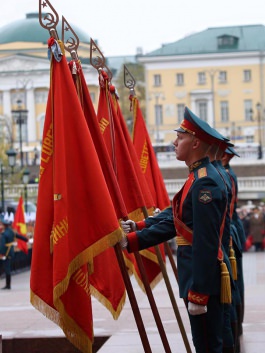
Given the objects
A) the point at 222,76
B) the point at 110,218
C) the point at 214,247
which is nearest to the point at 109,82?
the point at 110,218

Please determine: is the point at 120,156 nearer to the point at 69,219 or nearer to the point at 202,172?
the point at 69,219

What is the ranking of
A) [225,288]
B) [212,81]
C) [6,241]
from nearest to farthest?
1. [225,288]
2. [6,241]
3. [212,81]

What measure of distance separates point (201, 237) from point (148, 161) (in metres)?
5.00

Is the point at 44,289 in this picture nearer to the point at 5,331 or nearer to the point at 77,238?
the point at 77,238

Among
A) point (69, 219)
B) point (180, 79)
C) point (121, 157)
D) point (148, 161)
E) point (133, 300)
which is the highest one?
point (180, 79)

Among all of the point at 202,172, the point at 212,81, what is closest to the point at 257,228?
the point at 202,172

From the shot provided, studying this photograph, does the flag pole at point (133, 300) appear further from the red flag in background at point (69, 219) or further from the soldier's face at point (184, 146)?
the soldier's face at point (184, 146)

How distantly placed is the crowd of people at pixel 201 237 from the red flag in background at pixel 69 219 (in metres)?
0.29

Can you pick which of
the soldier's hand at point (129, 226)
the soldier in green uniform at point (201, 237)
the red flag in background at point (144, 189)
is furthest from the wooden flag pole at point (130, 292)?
the red flag in background at point (144, 189)

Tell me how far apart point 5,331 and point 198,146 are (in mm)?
4991

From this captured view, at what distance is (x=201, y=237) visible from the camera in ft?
22.0

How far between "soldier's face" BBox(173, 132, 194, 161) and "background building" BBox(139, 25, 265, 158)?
76.1 metres

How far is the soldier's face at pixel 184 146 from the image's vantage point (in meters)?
7.15

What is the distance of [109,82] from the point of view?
9.44 metres
